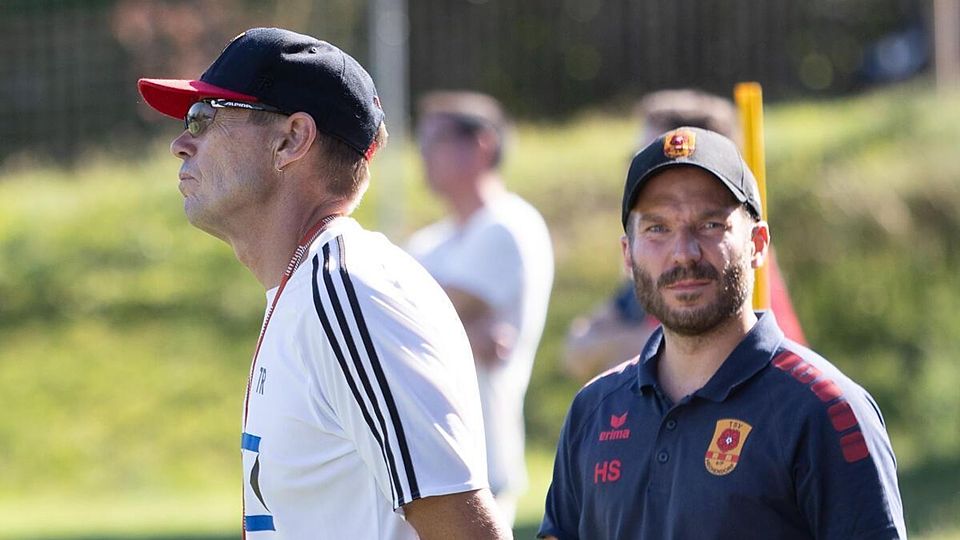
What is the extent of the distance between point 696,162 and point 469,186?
332 cm

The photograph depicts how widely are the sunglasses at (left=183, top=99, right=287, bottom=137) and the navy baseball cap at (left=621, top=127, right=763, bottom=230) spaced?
0.85 metres

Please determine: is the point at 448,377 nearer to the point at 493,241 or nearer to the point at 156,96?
the point at 156,96

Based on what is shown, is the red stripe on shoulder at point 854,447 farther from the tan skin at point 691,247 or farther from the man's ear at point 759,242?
the man's ear at point 759,242

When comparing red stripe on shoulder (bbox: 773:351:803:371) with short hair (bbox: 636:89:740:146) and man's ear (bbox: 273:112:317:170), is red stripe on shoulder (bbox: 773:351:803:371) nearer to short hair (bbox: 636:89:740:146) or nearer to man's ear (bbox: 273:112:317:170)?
man's ear (bbox: 273:112:317:170)

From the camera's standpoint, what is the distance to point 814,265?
13.7 m

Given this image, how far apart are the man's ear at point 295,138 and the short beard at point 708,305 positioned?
842 millimetres

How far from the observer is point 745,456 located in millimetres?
3080

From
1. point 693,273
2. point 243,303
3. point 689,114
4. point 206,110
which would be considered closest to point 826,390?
point 693,273

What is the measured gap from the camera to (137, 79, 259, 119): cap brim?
315 cm

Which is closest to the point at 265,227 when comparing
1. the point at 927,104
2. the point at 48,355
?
the point at 48,355

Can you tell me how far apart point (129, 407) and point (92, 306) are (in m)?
2.22

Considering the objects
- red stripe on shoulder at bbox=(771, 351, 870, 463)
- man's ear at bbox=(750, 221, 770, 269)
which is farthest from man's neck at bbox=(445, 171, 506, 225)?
red stripe on shoulder at bbox=(771, 351, 870, 463)

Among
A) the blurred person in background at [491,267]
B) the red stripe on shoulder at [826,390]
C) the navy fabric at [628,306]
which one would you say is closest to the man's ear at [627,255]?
the red stripe on shoulder at [826,390]

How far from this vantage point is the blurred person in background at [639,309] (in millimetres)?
5012
